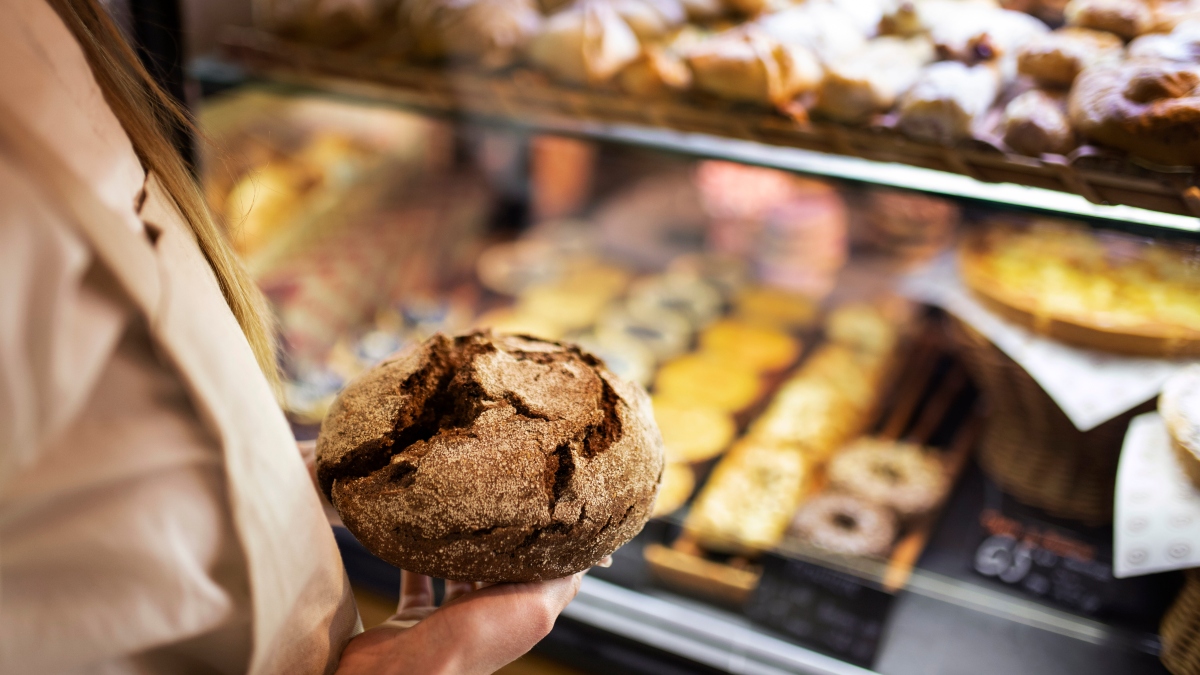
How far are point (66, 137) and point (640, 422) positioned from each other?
69 cm

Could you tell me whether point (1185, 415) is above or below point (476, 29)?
below

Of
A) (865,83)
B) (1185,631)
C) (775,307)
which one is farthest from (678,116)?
(1185,631)

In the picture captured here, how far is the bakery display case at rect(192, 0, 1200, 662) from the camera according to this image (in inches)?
53.1

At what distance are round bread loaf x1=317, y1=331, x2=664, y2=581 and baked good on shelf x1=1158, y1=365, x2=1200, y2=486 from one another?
837 mm

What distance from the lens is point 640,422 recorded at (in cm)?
103

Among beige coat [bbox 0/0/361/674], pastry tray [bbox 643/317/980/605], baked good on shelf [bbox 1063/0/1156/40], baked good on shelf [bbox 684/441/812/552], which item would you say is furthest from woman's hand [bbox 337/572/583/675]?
baked good on shelf [bbox 1063/0/1156/40]

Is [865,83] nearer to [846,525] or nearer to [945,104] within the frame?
[945,104]

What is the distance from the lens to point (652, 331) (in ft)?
8.25

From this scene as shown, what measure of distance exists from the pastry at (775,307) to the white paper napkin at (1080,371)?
786 mm

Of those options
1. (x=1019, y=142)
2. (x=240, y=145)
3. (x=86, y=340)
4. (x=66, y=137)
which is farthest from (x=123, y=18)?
(x=1019, y=142)

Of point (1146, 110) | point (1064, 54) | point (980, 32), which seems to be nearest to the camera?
point (1146, 110)

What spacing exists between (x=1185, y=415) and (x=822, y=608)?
0.72 meters

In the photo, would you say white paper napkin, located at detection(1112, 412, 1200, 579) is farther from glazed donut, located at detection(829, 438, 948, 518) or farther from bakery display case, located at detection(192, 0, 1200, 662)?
glazed donut, located at detection(829, 438, 948, 518)

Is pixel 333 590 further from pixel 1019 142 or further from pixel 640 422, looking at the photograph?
pixel 1019 142
